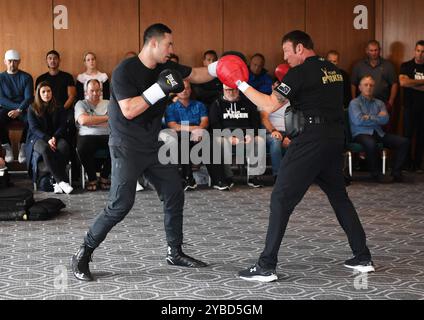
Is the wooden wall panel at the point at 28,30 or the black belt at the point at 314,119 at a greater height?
the wooden wall panel at the point at 28,30

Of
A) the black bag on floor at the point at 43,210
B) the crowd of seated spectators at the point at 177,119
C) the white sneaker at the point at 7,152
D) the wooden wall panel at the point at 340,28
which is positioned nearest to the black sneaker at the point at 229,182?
the crowd of seated spectators at the point at 177,119

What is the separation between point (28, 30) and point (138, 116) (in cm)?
727

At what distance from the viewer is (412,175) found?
34.0 feet

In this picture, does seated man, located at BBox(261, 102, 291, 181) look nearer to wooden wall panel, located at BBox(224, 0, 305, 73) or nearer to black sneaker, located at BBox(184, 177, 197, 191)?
black sneaker, located at BBox(184, 177, 197, 191)

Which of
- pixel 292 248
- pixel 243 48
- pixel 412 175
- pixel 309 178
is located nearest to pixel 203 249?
pixel 292 248

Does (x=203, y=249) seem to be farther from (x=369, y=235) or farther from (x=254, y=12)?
(x=254, y=12)

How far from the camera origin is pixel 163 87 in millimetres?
4484

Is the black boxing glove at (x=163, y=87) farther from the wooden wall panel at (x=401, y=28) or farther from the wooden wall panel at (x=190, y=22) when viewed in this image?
the wooden wall panel at (x=401, y=28)

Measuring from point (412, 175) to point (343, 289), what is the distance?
638 centimetres

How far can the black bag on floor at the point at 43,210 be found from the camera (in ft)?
22.6

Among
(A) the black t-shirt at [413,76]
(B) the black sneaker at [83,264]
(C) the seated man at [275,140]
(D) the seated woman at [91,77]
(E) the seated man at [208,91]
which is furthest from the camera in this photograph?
(A) the black t-shirt at [413,76]

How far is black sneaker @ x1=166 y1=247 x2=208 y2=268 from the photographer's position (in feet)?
16.3

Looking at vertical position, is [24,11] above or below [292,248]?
above

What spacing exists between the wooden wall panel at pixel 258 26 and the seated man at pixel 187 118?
2752 millimetres
